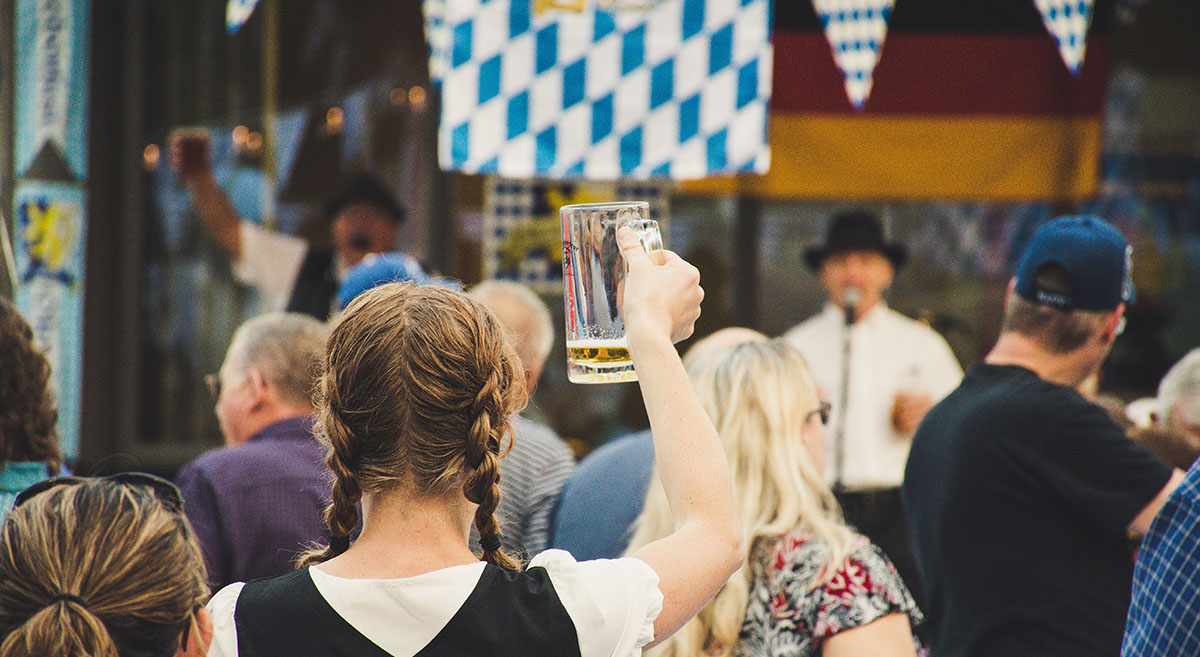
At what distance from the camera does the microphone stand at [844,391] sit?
5.78 m

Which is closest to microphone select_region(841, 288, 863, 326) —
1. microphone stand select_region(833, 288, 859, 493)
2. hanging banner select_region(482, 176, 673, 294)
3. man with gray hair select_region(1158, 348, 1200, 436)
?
microphone stand select_region(833, 288, 859, 493)

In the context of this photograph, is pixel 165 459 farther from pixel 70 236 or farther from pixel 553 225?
pixel 553 225

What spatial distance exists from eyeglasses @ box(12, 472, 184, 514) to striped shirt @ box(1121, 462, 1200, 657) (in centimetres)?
145

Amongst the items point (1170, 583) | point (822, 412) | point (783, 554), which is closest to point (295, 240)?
point (822, 412)

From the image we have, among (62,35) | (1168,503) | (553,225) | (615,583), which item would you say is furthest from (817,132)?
(615,583)

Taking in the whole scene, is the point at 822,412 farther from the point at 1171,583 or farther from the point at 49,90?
the point at 49,90

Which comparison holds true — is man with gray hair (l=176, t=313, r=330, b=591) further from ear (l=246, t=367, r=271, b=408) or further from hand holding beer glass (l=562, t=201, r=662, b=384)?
hand holding beer glass (l=562, t=201, r=662, b=384)

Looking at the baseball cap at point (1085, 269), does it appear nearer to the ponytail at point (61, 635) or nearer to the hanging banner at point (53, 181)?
the ponytail at point (61, 635)

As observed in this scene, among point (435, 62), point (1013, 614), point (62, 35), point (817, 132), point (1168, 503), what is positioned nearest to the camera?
point (1168, 503)

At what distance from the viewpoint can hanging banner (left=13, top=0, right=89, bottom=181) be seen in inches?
189

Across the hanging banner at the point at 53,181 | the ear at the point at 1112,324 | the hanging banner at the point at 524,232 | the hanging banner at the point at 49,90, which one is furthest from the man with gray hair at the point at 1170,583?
the hanging banner at the point at 524,232

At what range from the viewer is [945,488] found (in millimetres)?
2980

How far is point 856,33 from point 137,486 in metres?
3.96

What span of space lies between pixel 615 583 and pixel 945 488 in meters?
1.62
